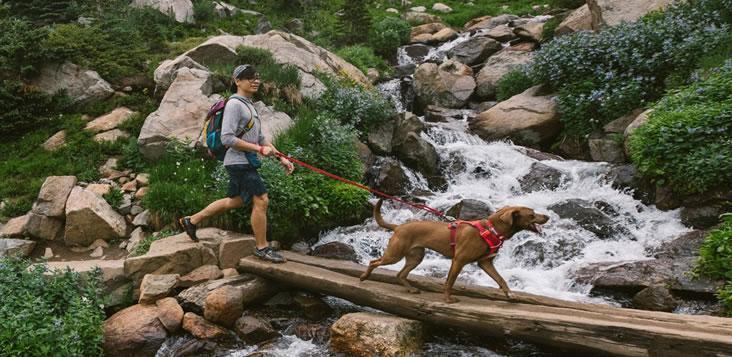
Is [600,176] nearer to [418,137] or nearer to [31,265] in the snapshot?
[418,137]

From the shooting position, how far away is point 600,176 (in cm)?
980

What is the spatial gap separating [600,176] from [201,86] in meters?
8.35

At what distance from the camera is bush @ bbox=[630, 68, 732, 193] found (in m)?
7.67

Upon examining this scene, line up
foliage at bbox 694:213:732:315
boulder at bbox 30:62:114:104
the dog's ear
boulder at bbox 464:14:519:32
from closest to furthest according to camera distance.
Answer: the dog's ear → foliage at bbox 694:213:732:315 → boulder at bbox 30:62:114:104 → boulder at bbox 464:14:519:32

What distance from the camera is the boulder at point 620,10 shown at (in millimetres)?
13703

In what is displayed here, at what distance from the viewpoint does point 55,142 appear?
33.2 feet

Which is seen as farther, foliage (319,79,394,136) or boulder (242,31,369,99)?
boulder (242,31,369,99)

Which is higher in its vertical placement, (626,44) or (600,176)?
(626,44)

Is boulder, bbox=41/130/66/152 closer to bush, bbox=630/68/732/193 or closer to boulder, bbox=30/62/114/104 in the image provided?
boulder, bbox=30/62/114/104

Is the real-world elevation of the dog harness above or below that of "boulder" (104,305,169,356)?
above

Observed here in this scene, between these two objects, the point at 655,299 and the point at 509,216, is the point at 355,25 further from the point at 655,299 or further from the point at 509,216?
the point at 509,216

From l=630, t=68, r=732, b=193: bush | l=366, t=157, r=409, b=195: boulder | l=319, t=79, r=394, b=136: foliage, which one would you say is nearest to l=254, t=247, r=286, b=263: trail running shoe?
l=366, t=157, r=409, b=195: boulder

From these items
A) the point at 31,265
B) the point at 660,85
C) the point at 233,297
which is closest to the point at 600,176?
the point at 660,85

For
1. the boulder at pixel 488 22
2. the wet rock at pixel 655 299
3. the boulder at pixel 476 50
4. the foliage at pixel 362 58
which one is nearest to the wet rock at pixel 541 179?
the wet rock at pixel 655 299
